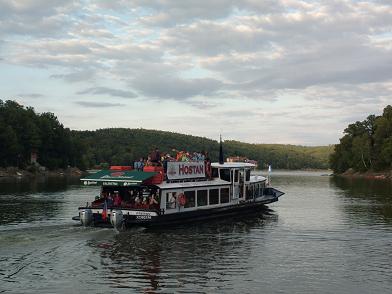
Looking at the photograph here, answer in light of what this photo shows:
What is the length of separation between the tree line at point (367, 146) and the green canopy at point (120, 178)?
134777 millimetres

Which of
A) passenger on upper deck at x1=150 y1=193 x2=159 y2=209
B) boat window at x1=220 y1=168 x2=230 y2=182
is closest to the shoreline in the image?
boat window at x1=220 y1=168 x2=230 y2=182

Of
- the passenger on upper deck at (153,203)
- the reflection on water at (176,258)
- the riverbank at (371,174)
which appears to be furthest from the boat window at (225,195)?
the riverbank at (371,174)

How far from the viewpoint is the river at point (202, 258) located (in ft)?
76.1

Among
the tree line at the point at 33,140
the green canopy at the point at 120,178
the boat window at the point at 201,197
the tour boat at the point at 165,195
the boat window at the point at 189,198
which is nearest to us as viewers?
the tour boat at the point at 165,195

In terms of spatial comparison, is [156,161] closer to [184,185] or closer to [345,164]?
[184,185]

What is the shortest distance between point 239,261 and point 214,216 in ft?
51.7

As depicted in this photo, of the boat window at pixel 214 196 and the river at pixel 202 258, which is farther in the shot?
the boat window at pixel 214 196

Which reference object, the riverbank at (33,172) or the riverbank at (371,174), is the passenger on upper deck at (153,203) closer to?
the riverbank at (33,172)

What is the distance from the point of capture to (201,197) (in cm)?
4353

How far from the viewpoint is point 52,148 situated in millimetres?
177125

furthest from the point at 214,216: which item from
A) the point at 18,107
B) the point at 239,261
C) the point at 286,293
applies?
the point at 18,107

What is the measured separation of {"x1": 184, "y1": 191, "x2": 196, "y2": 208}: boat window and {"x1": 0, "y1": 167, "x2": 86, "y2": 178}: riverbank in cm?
10577

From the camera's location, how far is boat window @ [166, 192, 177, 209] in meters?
39.6

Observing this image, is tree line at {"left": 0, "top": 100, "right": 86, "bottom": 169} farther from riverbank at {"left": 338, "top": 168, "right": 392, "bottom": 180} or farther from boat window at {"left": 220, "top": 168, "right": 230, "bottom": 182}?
boat window at {"left": 220, "top": 168, "right": 230, "bottom": 182}
